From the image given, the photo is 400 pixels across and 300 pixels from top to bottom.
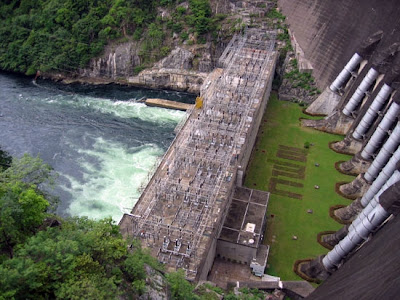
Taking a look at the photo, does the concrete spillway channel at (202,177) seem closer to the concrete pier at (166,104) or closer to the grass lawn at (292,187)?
the grass lawn at (292,187)

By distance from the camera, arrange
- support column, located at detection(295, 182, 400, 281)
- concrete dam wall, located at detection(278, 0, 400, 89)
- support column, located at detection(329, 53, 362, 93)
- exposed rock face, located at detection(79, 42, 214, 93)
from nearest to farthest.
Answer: support column, located at detection(295, 182, 400, 281) < support column, located at detection(329, 53, 362, 93) < concrete dam wall, located at detection(278, 0, 400, 89) < exposed rock face, located at detection(79, 42, 214, 93)

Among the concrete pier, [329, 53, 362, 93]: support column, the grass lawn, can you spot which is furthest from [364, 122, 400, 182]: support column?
the concrete pier

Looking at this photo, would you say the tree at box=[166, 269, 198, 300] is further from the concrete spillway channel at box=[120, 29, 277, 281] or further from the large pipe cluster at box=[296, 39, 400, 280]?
the large pipe cluster at box=[296, 39, 400, 280]

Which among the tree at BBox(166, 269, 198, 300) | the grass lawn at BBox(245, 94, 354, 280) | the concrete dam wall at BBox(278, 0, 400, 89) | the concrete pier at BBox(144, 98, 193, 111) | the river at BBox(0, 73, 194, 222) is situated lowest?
the river at BBox(0, 73, 194, 222)

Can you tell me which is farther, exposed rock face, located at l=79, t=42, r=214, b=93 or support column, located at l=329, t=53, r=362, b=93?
exposed rock face, located at l=79, t=42, r=214, b=93

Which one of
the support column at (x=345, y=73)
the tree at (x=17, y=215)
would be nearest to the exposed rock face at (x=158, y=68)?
the support column at (x=345, y=73)

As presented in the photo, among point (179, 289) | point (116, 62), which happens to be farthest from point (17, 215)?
point (116, 62)

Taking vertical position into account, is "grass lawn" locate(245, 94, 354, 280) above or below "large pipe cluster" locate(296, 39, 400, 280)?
below
